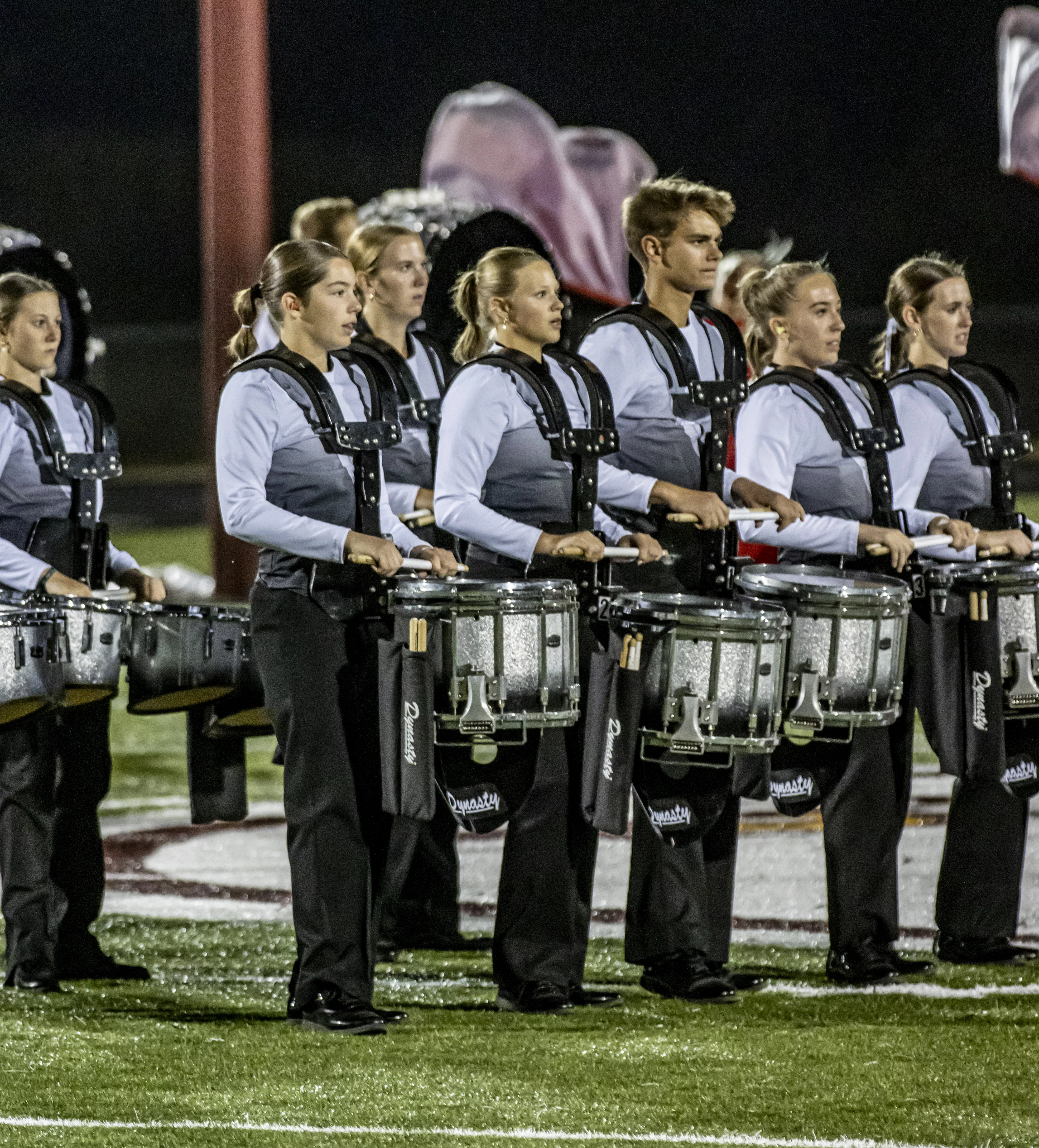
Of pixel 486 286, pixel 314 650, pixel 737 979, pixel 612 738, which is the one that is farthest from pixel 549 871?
pixel 486 286

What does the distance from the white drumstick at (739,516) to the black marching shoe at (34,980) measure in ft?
6.00

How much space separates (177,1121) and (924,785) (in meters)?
4.70

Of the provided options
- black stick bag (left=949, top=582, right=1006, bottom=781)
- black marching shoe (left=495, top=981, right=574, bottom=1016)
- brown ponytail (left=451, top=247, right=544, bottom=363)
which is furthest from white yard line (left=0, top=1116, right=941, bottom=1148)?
brown ponytail (left=451, top=247, right=544, bottom=363)

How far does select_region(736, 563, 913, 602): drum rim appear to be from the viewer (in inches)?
188

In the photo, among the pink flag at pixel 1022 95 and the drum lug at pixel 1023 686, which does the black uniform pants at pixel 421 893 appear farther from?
the pink flag at pixel 1022 95

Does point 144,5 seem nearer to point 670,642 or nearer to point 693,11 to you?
point 693,11

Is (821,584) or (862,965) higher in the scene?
(821,584)

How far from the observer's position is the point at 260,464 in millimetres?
4535

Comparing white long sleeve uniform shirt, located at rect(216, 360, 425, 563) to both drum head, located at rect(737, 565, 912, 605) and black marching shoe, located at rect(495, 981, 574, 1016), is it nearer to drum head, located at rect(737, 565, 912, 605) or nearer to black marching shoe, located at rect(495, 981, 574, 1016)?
drum head, located at rect(737, 565, 912, 605)

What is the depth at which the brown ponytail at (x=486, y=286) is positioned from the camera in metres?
4.85

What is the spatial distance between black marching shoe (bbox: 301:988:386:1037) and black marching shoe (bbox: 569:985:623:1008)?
1.53 feet

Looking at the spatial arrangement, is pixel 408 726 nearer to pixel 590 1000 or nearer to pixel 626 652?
pixel 626 652

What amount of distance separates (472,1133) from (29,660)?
1564mm

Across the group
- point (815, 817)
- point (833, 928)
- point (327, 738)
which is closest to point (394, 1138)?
point (327, 738)
